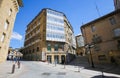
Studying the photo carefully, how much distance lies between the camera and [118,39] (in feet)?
74.5

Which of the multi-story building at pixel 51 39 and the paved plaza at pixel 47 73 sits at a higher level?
the multi-story building at pixel 51 39

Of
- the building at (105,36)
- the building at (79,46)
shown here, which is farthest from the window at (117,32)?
the building at (79,46)

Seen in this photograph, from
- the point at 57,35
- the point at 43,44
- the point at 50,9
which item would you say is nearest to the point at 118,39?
the point at 57,35

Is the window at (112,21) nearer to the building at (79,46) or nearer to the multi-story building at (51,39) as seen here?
the multi-story building at (51,39)

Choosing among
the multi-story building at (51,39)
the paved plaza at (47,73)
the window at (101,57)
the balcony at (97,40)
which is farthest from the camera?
the multi-story building at (51,39)

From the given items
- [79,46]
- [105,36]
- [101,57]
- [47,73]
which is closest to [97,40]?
[105,36]

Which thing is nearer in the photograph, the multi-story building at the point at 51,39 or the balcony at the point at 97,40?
the balcony at the point at 97,40

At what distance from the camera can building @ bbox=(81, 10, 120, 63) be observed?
23.3 meters

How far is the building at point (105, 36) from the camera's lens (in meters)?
23.3

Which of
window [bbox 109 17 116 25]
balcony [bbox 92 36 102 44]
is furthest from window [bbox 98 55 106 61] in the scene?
window [bbox 109 17 116 25]

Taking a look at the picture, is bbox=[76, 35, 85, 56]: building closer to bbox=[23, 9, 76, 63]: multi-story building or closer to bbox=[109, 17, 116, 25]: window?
bbox=[23, 9, 76, 63]: multi-story building

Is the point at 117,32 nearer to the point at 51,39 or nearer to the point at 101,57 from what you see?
the point at 101,57

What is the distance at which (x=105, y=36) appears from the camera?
2520 centimetres

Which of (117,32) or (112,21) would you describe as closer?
(117,32)
